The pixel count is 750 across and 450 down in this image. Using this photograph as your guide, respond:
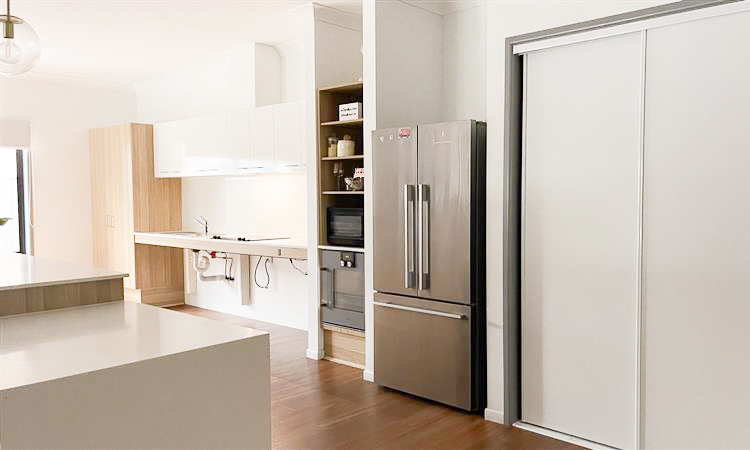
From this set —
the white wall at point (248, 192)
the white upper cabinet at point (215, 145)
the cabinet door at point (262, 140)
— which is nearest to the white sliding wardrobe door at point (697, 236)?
the cabinet door at point (262, 140)

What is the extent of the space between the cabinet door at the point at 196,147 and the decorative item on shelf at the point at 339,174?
6.66 feet

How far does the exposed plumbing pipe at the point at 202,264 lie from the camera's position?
6.56m

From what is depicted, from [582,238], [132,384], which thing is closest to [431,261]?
[582,238]

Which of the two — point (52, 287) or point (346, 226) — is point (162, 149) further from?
point (52, 287)

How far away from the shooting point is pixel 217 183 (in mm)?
6934

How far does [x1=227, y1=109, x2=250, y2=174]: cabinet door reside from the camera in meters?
5.81

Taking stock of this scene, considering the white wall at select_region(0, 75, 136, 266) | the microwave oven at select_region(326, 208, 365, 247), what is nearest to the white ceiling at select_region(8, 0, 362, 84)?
the white wall at select_region(0, 75, 136, 266)

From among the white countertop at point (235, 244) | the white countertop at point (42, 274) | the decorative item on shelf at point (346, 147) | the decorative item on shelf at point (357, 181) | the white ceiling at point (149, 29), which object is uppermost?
the white ceiling at point (149, 29)

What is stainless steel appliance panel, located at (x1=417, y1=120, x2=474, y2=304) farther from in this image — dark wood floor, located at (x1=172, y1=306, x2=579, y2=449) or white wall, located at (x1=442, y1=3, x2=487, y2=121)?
white wall, located at (x1=442, y1=3, x2=487, y2=121)

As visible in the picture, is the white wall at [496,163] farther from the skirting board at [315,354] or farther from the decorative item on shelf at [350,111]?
the skirting board at [315,354]

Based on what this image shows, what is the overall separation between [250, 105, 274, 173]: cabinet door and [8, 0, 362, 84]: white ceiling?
75 centimetres

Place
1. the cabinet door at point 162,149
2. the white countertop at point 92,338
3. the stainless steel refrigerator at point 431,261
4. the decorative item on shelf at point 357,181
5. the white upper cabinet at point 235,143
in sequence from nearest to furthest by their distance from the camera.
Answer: the white countertop at point 92,338
the stainless steel refrigerator at point 431,261
the decorative item on shelf at point 357,181
the white upper cabinet at point 235,143
the cabinet door at point 162,149

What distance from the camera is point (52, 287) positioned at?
9.46 ft

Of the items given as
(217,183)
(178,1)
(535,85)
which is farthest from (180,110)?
(535,85)
